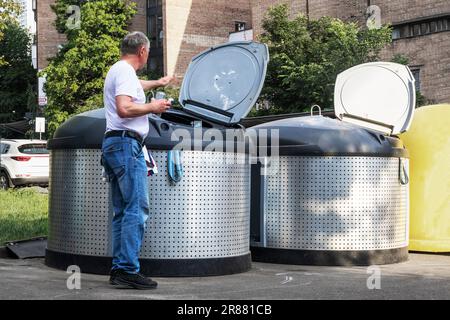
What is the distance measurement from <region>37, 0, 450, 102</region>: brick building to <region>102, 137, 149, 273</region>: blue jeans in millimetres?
28082

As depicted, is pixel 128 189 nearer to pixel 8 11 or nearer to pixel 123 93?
pixel 123 93

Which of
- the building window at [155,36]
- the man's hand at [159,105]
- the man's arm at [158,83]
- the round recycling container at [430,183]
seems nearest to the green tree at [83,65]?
the building window at [155,36]

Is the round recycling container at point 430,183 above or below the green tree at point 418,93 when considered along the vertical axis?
below

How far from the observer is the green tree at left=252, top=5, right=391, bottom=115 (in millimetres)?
29375

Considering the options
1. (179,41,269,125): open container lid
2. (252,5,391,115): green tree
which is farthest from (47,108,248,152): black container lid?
(252,5,391,115): green tree

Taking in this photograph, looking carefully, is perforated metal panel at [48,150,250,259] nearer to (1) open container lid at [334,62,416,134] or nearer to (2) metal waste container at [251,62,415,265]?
(2) metal waste container at [251,62,415,265]

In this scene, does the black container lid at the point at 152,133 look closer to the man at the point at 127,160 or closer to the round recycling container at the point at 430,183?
the man at the point at 127,160

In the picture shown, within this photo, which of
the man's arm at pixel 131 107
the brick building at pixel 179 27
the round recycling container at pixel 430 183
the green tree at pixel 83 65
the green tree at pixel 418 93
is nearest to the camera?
the man's arm at pixel 131 107

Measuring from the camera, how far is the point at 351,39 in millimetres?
29469

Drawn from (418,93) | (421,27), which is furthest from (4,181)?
(421,27)

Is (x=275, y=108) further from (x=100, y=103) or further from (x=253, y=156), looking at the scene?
(x=253, y=156)

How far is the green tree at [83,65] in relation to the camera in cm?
4834

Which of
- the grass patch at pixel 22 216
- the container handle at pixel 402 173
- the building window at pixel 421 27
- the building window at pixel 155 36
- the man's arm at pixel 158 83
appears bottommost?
the grass patch at pixel 22 216

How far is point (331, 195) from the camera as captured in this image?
7473 millimetres
